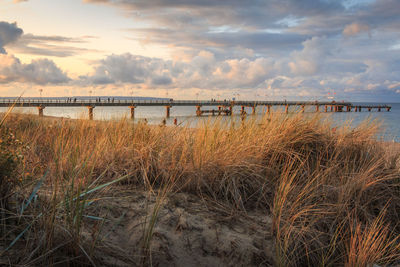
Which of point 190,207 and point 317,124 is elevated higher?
point 317,124

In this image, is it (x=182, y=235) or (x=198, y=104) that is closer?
(x=182, y=235)

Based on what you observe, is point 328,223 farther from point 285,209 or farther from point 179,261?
point 179,261

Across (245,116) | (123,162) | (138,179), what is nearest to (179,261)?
(138,179)

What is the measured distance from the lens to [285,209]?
3482 mm

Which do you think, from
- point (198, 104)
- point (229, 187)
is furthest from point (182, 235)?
point (198, 104)

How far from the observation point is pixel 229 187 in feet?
12.7

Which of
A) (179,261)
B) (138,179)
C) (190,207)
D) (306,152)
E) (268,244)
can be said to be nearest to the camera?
(179,261)

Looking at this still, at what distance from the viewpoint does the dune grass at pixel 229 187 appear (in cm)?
255

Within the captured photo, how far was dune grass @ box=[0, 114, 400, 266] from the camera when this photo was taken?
8.36ft

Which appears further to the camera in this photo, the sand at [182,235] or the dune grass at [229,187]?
the sand at [182,235]

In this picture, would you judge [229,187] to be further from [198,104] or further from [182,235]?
[198,104]

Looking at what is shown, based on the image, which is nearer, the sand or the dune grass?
the dune grass

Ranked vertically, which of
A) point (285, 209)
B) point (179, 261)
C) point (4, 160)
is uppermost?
point (4, 160)

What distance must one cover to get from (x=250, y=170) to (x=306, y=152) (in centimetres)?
153
